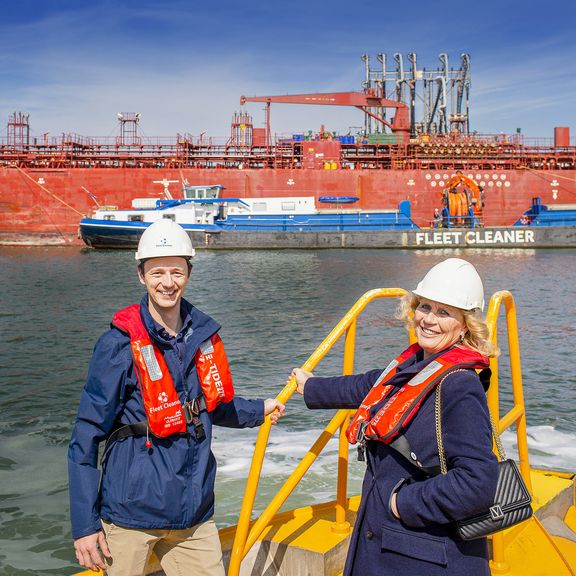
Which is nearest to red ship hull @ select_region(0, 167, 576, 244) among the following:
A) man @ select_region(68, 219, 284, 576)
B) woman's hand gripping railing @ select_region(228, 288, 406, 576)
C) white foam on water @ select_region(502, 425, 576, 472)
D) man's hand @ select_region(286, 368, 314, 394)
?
white foam on water @ select_region(502, 425, 576, 472)

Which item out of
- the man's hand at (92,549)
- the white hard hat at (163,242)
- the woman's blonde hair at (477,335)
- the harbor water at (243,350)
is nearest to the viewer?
the woman's blonde hair at (477,335)

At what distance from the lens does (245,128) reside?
41.7 meters

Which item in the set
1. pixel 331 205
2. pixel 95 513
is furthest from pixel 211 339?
pixel 331 205

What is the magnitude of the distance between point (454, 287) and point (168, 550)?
1.34 metres

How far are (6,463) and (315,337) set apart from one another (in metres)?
7.00

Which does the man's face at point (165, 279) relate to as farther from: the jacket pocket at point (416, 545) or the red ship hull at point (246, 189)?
the red ship hull at point (246, 189)

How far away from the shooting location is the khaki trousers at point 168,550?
2.26 metres

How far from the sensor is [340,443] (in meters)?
3.11

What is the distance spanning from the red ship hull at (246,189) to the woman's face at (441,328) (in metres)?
35.5

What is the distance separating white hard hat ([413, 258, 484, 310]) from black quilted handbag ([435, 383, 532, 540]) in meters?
0.34

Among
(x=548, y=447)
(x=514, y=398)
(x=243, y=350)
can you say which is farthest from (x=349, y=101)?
(x=514, y=398)

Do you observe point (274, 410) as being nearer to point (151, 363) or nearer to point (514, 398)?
point (151, 363)

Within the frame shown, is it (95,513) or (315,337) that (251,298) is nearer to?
(315,337)

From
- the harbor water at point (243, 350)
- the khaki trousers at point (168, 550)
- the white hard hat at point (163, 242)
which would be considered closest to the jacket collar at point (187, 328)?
the white hard hat at point (163, 242)
